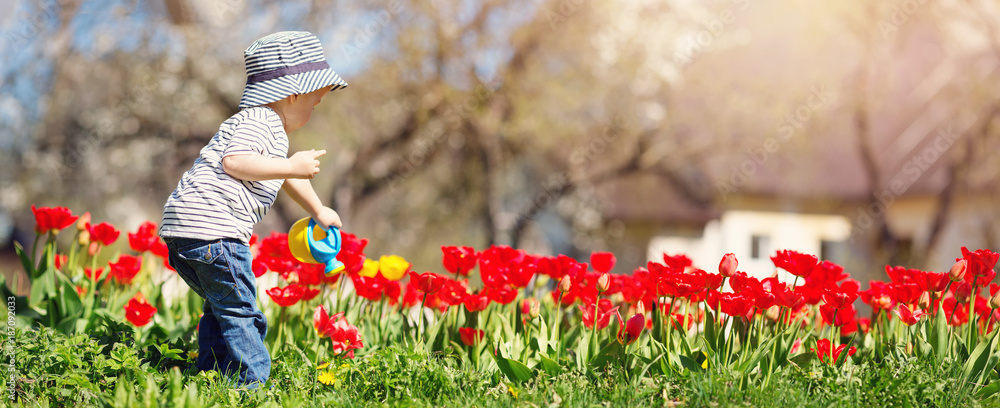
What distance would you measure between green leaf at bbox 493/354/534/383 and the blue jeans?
2.40ft

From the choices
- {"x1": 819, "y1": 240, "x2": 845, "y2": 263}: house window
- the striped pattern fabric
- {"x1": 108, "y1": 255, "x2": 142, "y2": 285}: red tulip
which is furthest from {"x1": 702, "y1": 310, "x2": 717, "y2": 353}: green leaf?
{"x1": 819, "y1": 240, "x2": 845, "y2": 263}: house window

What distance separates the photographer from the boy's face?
2.40m

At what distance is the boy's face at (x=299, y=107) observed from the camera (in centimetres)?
240

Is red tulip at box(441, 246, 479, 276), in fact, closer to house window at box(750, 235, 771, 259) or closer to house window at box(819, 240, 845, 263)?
house window at box(750, 235, 771, 259)

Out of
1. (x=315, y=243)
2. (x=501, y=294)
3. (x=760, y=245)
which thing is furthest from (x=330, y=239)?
(x=760, y=245)

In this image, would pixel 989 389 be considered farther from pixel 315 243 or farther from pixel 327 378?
pixel 315 243

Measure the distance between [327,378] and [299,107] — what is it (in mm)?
878

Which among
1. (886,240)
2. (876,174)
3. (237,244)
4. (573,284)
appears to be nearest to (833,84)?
(876,174)

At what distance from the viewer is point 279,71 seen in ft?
7.68

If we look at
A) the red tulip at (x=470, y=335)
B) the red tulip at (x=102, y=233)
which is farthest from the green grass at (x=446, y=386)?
the red tulip at (x=102, y=233)

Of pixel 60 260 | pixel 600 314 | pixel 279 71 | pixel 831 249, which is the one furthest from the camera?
pixel 831 249

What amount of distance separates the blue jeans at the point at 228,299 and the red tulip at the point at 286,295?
15cm

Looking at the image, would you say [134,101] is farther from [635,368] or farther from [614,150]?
[635,368]

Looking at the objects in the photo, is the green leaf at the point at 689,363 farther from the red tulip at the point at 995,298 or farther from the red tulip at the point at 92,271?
the red tulip at the point at 92,271
